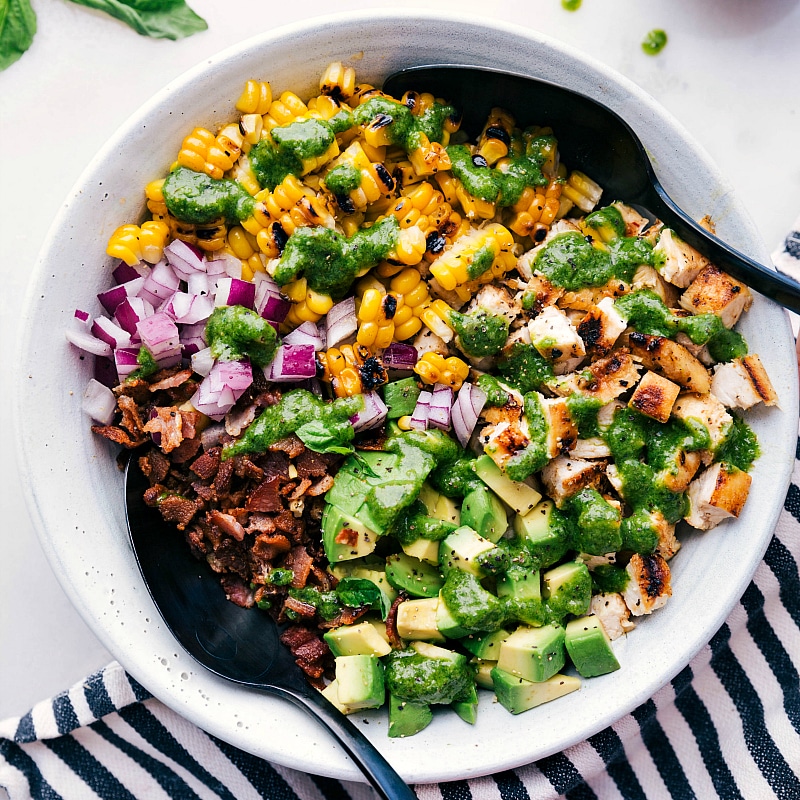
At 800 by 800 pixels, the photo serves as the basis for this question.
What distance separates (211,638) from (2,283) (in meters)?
1.81

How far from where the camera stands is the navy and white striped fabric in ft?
10.6

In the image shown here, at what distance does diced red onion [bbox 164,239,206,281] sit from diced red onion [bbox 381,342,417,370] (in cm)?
75

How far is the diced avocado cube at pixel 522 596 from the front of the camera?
2.71m

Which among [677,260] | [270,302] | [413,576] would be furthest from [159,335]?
[677,260]

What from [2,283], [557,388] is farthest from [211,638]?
[2,283]

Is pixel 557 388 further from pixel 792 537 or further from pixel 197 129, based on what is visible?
pixel 197 129

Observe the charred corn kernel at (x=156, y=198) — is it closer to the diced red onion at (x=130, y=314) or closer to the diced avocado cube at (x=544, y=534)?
the diced red onion at (x=130, y=314)

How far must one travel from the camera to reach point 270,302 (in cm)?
275

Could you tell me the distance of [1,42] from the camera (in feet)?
10.7

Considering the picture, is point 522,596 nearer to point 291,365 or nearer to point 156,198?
point 291,365

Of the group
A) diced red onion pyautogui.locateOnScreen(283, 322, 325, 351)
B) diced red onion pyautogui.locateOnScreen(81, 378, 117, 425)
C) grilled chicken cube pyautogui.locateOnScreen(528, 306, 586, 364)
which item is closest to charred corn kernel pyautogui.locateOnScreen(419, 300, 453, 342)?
grilled chicken cube pyautogui.locateOnScreen(528, 306, 586, 364)

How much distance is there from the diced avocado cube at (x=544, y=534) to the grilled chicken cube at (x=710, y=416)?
60 cm

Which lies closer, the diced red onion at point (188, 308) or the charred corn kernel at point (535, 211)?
the diced red onion at point (188, 308)

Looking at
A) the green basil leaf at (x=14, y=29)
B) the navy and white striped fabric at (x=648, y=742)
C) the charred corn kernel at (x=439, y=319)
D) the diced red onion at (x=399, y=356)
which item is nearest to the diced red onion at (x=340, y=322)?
the diced red onion at (x=399, y=356)
